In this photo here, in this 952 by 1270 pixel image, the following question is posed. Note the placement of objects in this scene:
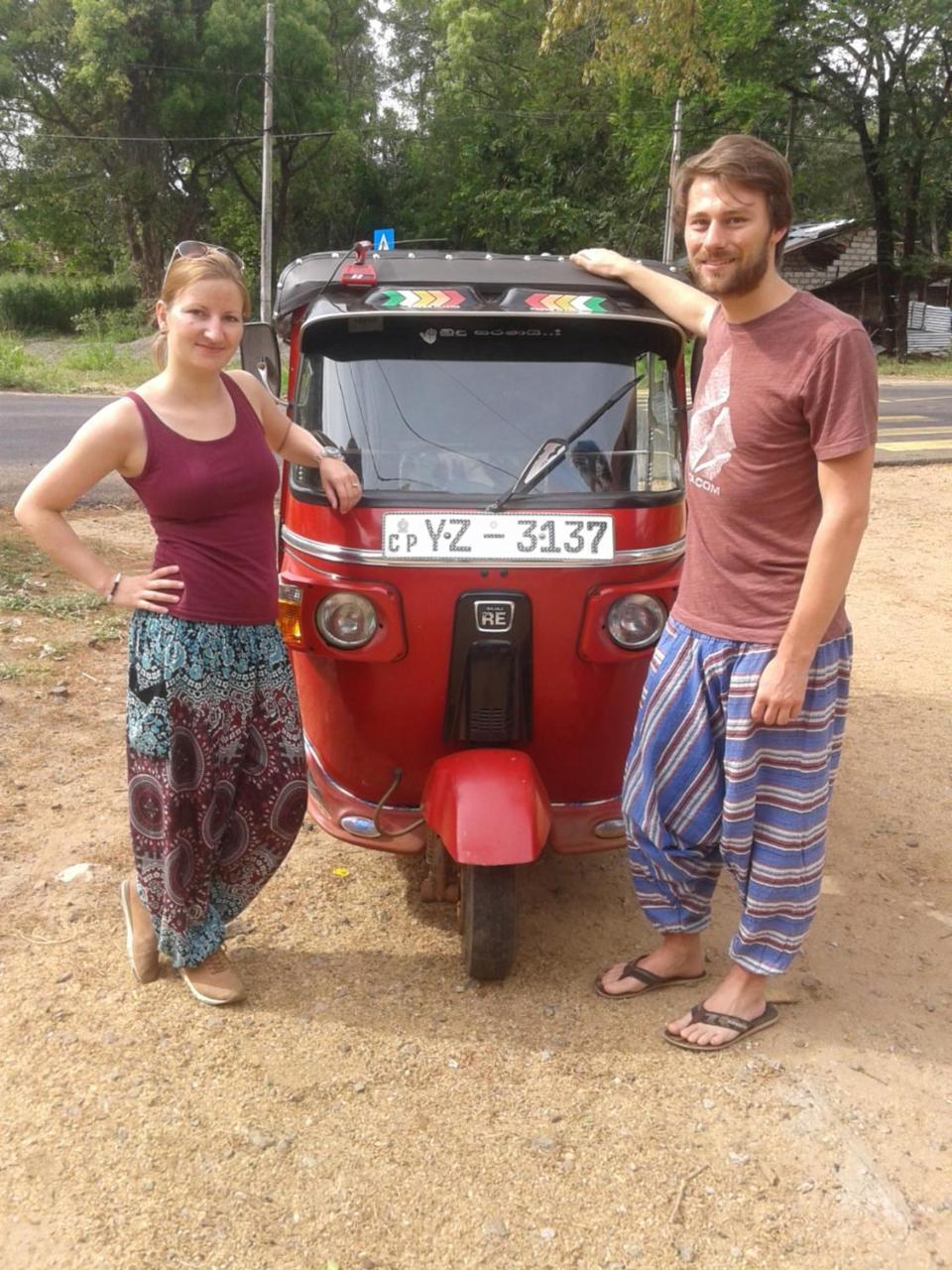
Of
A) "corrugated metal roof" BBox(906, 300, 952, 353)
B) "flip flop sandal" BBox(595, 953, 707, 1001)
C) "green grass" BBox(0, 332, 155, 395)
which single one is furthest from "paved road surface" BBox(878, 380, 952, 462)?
"corrugated metal roof" BBox(906, 300, 952, 353)

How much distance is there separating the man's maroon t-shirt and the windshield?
2.01 feet

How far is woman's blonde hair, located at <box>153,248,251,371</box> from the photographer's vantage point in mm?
2822

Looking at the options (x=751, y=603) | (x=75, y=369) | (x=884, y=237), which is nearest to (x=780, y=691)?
(x=751, y=603)

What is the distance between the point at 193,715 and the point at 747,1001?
181 cm

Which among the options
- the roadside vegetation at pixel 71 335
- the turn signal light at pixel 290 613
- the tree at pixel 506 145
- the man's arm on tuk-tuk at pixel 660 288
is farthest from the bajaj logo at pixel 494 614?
the tree at pixel 506 145

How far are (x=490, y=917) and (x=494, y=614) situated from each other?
896 mm

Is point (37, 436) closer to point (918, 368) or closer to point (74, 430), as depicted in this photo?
point (74, 430)

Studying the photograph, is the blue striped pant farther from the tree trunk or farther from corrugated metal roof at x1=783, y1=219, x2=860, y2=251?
corrugated metal roof at x1=783, y1=219, x2=860, y2=251

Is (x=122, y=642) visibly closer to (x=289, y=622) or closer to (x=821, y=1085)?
(x=289, y=622)

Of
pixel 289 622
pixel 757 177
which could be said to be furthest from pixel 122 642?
pixel 757 177

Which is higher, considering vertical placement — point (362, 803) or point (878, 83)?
point (878, 83)

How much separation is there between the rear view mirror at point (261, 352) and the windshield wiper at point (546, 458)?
0.95 metres

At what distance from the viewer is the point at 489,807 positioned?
304 centimetres

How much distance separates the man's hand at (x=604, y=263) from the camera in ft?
11.0
